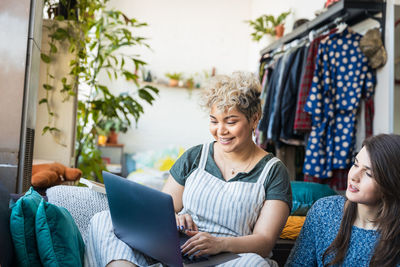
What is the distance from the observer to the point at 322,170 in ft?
9.98

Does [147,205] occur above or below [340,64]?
below

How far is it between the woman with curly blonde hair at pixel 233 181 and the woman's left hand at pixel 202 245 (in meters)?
0.08

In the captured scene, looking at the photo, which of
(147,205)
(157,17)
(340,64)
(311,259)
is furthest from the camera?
(157,17)

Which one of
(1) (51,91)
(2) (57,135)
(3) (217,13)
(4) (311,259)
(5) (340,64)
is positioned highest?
(3) (217,13)

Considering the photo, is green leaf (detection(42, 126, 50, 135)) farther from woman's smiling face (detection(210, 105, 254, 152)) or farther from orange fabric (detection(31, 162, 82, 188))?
woman's smiling face (detection(210, 105, 254, 152))

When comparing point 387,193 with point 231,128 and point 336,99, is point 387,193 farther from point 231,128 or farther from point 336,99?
point 336,99

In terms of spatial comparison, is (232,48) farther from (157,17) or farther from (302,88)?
(302,88)

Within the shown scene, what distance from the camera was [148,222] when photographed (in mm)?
1159

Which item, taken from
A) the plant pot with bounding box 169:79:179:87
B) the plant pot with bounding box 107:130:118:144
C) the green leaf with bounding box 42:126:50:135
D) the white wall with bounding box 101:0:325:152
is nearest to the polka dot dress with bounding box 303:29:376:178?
the green leaf with bounding box 42:126:50:135

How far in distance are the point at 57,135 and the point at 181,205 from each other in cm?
139

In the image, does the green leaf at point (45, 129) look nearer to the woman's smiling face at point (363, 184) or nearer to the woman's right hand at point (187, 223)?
the woman's right hand at point (187, 223)

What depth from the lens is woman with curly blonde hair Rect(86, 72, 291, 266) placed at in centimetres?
144

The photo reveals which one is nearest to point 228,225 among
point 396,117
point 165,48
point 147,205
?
point 147,205

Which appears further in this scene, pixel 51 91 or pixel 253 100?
pixel 51 91
